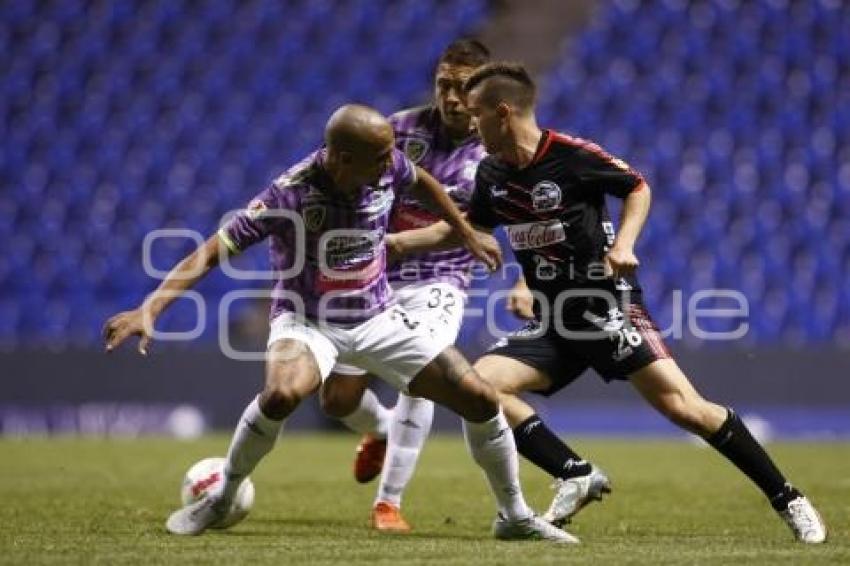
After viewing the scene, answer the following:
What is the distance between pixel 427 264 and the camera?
7977mm

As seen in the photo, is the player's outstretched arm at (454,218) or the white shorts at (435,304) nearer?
the player's outstretched arm at (454,218)

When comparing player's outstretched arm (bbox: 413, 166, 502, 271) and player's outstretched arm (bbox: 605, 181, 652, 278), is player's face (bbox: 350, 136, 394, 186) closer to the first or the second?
player's outstretched arm (bbox: 413, 166, 502, 271)

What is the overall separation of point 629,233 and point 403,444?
6.13ft

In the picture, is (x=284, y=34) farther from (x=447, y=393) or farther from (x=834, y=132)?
(x=447, y=393)

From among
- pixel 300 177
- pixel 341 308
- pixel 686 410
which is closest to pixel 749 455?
pixel 686 410

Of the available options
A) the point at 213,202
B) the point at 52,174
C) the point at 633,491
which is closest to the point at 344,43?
the point at 213,202

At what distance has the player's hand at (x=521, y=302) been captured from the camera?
7.31 metres

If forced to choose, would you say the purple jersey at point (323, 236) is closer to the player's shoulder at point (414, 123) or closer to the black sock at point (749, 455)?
the player's shoulder at point (414, 123)

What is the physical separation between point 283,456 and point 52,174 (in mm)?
8030

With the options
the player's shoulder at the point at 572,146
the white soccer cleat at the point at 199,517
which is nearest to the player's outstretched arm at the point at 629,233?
the player's shoulder at the point at 572,146

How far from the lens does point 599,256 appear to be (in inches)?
269

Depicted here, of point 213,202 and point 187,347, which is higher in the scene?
point 213,202

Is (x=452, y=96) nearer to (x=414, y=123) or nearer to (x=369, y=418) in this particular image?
(x=414, y=123)

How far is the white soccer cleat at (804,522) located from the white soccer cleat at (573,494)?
0.83 metres
